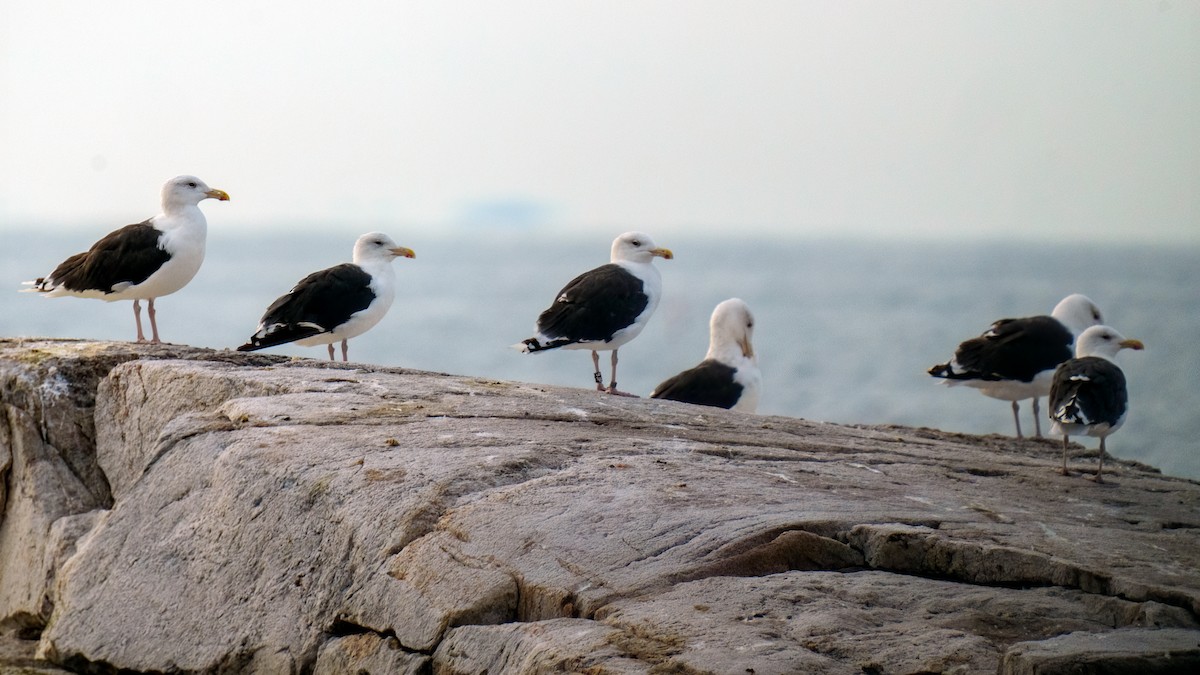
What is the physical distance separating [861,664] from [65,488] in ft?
14.3

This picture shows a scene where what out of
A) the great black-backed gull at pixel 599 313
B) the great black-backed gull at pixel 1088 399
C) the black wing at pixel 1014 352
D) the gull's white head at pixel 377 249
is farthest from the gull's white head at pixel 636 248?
the great black-backed gull at pixel 1088 399

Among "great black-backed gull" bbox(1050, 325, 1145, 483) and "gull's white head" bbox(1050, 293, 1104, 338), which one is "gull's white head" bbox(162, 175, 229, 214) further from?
"gull's white head" bbox(1050, 293, 1104, 338)

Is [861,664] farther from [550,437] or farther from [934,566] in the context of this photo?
[550,437]

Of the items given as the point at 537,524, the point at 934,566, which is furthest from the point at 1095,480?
the point at 537,524

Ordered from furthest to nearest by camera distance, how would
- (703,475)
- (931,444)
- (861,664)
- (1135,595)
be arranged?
(931,444) < (703,475) < (1135,595) < (861,664)

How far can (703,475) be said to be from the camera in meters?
5.11

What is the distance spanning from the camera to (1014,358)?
966 centimetres

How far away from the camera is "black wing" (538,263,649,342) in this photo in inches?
331

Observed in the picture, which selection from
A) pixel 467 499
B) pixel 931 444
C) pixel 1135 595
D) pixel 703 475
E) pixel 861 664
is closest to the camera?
pixel 861 664

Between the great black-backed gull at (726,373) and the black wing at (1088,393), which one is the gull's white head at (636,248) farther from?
the black wing at (1088,393)

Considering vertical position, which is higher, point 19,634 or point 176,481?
point 176,481

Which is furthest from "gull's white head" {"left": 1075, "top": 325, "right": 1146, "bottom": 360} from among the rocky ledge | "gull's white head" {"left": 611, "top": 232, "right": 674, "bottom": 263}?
"gull's white head" {"left": 611, "top": 232, "right": 674, "bottom": 263}

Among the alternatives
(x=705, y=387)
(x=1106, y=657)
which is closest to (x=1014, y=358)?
(x=705, y=387)

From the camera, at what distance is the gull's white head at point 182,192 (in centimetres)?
826
